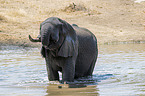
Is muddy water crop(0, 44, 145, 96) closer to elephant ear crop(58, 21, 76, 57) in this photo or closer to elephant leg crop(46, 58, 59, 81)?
elephant leg crop(46, 58, 59, 81)

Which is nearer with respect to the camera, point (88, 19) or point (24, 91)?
point (24, 91)

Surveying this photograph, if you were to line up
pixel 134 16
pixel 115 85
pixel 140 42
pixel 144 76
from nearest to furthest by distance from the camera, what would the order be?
pixel 115 85
pixel 144 76
pixel 140 42
pixel 134 16

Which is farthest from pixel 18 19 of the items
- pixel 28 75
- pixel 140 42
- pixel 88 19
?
pixel 28 75

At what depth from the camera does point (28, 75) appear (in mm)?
6699

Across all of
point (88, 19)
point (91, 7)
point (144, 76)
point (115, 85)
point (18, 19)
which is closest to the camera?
point (115, 85)

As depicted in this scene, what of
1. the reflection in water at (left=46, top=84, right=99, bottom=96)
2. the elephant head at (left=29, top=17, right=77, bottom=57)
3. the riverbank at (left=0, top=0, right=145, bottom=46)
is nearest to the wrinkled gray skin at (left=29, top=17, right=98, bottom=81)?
the elephant head at (left=29, top=17, right=77, bottom=57)

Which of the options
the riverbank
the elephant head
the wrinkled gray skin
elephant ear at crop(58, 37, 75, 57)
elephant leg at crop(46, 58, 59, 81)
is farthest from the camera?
the riverbank

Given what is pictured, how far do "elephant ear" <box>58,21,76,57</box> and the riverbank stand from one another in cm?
838

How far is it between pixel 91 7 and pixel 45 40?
2199cm

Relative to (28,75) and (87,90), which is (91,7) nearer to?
(28,75)

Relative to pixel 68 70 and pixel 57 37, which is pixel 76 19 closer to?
pixel 68 70

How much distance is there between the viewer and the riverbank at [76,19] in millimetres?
15594

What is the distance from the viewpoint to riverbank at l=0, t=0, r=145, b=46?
Result: 1559 centimetres

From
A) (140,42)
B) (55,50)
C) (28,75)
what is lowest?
(140,42)
